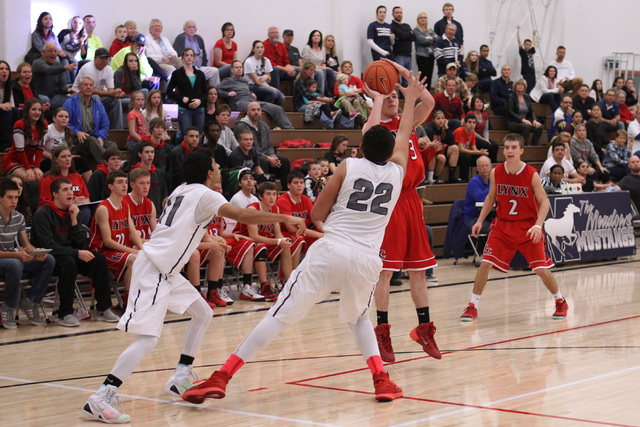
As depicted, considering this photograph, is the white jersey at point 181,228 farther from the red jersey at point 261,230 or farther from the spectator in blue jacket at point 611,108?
the spectator in blue jacket at point 611,108

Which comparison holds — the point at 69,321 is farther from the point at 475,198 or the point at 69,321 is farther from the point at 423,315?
the point at 475,198

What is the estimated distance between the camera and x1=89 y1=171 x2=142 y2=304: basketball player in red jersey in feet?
28.0

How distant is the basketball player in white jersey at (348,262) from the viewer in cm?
494

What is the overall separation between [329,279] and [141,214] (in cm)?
451

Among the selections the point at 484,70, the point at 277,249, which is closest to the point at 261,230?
the point at 277,249

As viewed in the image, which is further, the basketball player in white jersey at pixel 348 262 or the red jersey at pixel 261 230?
the red jersey at pixel 261 230

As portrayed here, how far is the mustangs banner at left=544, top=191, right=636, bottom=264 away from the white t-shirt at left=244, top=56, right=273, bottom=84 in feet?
18.4

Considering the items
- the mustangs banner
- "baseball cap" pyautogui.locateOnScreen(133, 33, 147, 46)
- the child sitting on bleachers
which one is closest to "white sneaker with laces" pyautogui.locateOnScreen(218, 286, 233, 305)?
the child sitting on bleachers

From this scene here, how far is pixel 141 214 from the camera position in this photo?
8992mm

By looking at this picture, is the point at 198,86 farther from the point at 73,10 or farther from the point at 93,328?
the point at 93,328

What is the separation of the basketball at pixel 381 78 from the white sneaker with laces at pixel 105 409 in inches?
115

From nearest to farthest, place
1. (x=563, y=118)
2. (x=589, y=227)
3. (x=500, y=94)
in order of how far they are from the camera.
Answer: (x=589, y=227)
(x=563, y=118)
(x=500, y=94)

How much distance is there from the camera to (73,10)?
1412cm

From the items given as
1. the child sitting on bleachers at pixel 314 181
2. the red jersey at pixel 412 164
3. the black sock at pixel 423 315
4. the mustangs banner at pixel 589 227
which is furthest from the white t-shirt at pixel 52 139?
the mustangs banner at pixel 589 227
